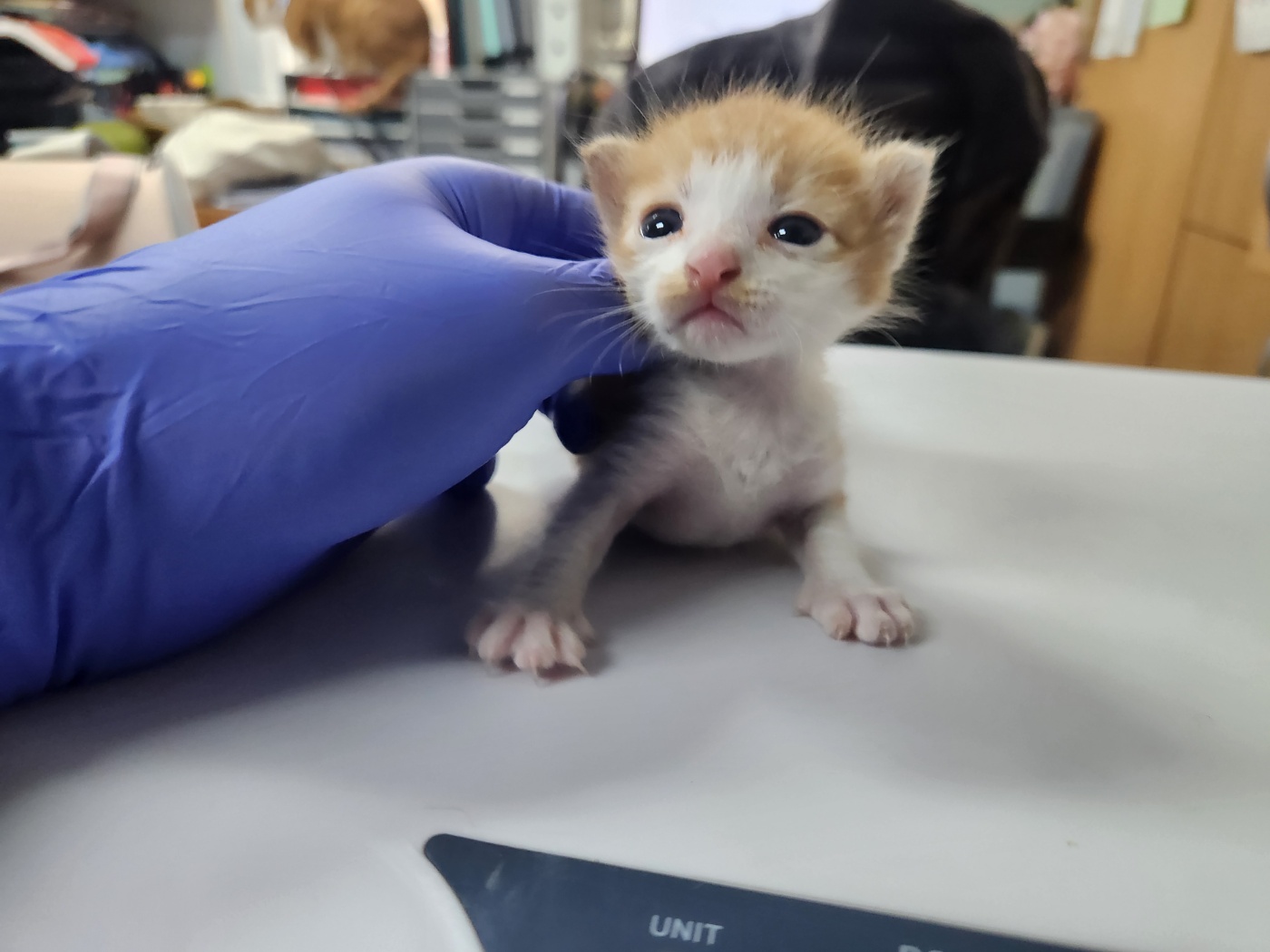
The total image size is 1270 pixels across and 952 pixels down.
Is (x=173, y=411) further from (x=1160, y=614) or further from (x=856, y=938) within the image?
(x=1160, y=614)

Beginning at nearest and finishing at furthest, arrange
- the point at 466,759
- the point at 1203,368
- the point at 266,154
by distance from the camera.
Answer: the point at 466,759
the point at 1203,368
the point at 266,154

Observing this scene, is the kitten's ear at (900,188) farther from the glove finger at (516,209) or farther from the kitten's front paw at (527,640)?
the kitten's front paw at (527,640)

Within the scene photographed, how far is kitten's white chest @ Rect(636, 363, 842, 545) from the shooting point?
0.73 m

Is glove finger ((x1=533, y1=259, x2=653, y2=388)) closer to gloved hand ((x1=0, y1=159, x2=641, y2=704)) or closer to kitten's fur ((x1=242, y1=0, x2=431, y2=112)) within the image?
gloved hand ((x1=0, y1=159, x2=641, y2=704))

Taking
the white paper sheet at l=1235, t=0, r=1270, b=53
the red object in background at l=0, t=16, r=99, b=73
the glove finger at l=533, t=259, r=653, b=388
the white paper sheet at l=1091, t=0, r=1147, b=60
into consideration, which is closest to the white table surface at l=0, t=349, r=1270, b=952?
the glove finger at l=533, t=259, r=653, b=388

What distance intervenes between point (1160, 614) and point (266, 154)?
2.16m

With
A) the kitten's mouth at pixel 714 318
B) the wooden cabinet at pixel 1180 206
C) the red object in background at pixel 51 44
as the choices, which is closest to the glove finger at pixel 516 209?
the kitten's mouth at pixel 714 318

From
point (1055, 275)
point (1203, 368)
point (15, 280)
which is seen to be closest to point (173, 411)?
point (15, 280)

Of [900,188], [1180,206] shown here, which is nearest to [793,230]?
[900,188]

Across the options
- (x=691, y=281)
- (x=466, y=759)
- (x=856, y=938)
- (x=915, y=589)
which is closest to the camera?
(x=856, y=938)

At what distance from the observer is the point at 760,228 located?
25.2 inches

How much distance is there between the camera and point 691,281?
1.99 feet

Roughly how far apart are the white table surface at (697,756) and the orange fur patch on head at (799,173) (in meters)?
0.28

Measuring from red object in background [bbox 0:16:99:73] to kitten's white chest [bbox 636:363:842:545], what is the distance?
1929 millimetres
